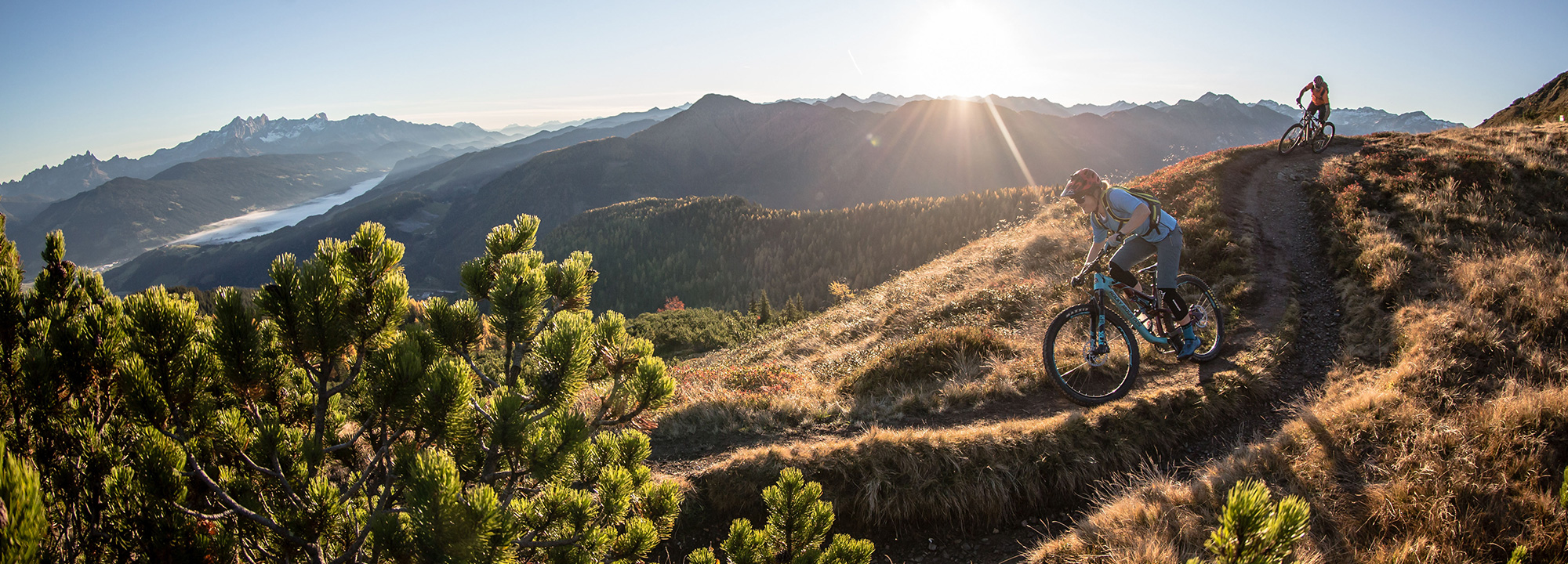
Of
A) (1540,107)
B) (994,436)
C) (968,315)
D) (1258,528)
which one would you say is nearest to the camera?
(1258,528)

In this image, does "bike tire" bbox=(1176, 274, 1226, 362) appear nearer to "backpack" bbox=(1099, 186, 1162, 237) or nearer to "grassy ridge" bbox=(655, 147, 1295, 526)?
"grassy ridge" bbox=(655, 147, 1295, 526)

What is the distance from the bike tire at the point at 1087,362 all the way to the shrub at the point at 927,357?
1496mm

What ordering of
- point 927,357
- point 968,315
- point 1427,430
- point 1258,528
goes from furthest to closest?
point 968,315 → point 927,357 → point 1427,430 → point 1258,528

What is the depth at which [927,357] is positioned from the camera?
10.0 metres

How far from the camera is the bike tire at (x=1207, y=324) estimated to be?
7816 mm

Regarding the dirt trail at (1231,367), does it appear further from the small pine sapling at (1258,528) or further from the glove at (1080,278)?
the small pine sapling at (1258,528)

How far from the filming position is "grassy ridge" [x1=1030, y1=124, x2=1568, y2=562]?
13.0ft

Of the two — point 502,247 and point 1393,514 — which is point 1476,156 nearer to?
point 1393,514

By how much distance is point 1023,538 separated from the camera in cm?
560

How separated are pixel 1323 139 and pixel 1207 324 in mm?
16715

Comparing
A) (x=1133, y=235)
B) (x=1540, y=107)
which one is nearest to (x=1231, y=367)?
(x=1133, y=235)

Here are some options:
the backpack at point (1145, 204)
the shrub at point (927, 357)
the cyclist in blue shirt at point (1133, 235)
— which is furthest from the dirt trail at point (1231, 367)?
the backpack at point (1145, 204)

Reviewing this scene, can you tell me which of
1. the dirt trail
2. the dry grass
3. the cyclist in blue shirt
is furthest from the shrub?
the cyclist in blue shirt

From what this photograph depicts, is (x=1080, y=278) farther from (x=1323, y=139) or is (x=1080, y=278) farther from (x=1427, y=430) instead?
(x=1323, y=139)
